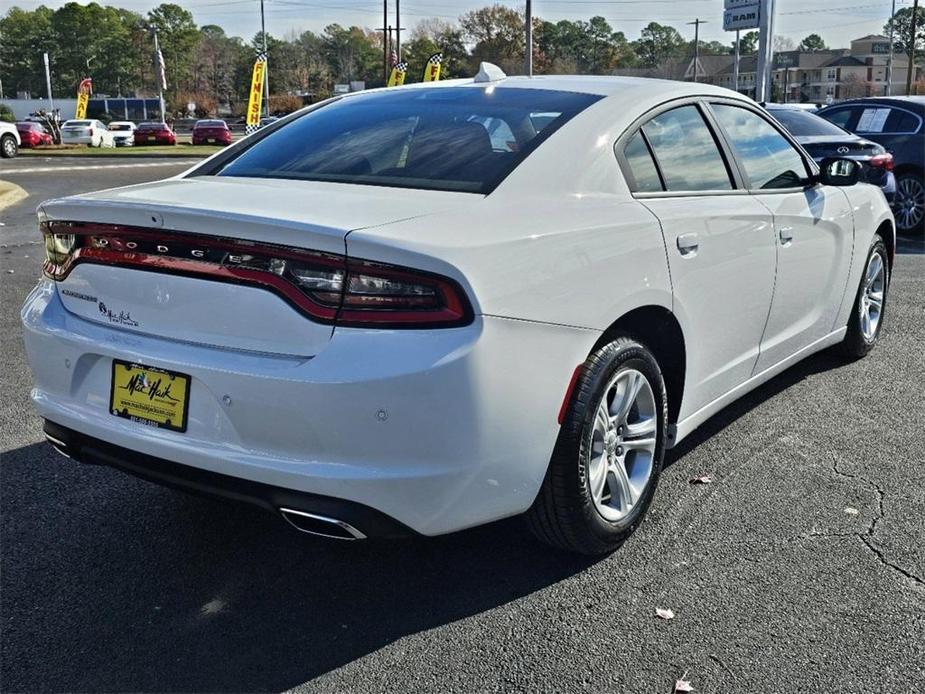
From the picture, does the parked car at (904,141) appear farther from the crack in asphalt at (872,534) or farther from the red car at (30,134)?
the red car at (30,134)

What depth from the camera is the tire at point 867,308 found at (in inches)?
210

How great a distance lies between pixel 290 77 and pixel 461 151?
366ft

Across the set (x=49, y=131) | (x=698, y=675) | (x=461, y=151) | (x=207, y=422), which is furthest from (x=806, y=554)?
(x=49, y=131)

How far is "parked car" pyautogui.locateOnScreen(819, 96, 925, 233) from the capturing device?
11469mm

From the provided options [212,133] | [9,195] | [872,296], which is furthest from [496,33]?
[872,296]

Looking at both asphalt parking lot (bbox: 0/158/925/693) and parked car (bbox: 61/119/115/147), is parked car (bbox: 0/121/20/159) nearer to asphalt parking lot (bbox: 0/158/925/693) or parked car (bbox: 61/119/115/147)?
parked car (bbox: 61/119/115/147)

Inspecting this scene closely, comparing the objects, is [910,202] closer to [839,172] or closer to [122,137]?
[839,172]

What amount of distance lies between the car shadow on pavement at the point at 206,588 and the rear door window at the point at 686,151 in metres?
1.45

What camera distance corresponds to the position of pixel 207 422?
2680 mm

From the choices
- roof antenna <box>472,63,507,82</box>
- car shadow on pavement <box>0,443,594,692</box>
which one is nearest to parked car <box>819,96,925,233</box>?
roof antenna <box>472,63,507,82</box>

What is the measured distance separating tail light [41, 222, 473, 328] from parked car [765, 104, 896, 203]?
29.4 feet

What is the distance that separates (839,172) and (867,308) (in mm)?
1277

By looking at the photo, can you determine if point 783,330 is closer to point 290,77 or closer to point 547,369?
point 547,369

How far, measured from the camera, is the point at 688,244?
134 inches
